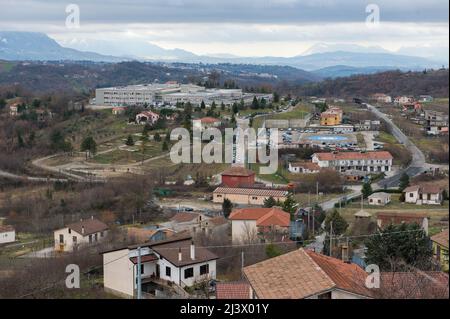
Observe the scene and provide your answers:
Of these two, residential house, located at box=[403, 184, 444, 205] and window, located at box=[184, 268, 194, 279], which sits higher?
window, located at box=[184, 268, 194, 279]

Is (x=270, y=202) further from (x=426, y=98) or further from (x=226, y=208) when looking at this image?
(x=426, y=98)

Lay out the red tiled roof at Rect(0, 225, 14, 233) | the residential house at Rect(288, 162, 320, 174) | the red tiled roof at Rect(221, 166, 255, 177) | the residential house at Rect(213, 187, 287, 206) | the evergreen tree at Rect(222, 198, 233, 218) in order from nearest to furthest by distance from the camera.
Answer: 1. the red tiled roof at Rect(0, 225, 14, 233)
2. the evergreen tree at Rect(222, 198, 233, 218)
3. the residential house at Rect(213, 187, 287, 206)
4. the red tiled roof at Rect(221, 166, 255, 177)
5. the residential house at Rect(288, 162, 320, 174)

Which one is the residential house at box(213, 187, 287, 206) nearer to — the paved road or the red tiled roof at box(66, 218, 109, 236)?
the paved road

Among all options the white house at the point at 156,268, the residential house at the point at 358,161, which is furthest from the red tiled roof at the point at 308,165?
the white house at the point at 156,268

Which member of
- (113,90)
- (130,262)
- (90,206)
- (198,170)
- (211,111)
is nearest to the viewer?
(130,262)

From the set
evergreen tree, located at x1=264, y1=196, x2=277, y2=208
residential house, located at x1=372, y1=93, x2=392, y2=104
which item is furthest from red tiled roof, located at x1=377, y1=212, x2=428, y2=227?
residential house, located at x1=372, y1=93, x2=392, y2=104

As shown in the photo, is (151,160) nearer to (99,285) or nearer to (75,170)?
(75,170)

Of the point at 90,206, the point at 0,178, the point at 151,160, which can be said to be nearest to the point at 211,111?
the point at 151,160
